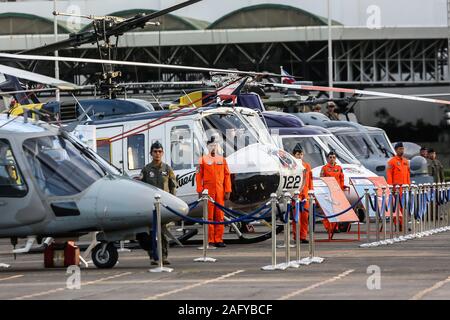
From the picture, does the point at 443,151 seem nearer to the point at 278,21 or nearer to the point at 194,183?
the point at 278,21

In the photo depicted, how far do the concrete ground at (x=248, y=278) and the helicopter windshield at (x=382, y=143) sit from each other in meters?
12.5

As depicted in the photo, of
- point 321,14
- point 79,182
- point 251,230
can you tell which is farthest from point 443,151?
point 79,182

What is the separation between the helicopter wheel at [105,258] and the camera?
17.8 meters

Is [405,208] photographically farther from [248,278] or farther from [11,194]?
[248,278]

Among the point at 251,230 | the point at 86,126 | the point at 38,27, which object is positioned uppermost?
the point at 38,27

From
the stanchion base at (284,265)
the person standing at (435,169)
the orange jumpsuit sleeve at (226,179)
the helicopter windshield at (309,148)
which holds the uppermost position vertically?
the helicopter windshield at (309,148)

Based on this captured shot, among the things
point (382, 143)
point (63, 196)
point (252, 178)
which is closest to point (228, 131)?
point (252, 178)

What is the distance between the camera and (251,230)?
25.9 metres

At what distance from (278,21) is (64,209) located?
1870 inches

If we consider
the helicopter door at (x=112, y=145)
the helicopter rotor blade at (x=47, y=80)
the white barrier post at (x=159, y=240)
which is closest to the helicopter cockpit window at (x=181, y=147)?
the helicopter door at (x=112, y=145)

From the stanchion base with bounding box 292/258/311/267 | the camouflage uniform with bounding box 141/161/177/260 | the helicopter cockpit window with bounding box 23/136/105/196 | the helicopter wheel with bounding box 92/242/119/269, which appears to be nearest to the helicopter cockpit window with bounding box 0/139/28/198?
the helicopter cockpit window with bounding box 23/136/105/196

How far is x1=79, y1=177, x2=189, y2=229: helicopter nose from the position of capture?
17.3 metres

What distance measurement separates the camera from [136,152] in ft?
76.2

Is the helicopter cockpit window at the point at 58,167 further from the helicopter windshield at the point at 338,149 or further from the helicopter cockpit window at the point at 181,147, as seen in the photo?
the helicopter windshield at the point at 338,149
